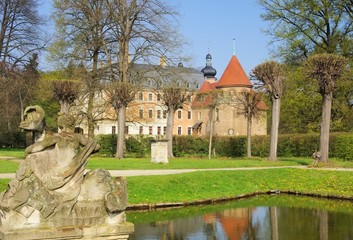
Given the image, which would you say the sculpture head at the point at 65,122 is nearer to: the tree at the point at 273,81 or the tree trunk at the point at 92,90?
the tree at the point at 273,81

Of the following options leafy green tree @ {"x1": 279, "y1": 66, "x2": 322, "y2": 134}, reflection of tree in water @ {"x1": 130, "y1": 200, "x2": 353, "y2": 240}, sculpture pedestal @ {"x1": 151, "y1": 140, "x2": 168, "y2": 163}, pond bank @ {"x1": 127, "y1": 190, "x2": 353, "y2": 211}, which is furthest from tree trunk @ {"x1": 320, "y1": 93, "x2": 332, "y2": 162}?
reflection of tree in water @ {"x1": 130, "y1": 200, "x2": 353, "y2": 240}

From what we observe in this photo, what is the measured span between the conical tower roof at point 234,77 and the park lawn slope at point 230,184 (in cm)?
4022

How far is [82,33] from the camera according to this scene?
28.3 metres

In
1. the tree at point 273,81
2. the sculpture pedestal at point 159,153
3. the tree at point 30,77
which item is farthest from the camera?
the tree at point 30,77

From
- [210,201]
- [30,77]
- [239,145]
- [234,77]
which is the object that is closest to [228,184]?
[210,201]

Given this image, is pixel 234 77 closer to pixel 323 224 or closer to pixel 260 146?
pixel 260 146

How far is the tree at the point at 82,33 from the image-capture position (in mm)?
27859

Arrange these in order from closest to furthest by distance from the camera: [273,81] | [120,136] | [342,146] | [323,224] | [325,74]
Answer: [323,224]
[325,74]
[273,81]
[120,136]
[342,146]

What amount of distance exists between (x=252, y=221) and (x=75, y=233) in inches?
279

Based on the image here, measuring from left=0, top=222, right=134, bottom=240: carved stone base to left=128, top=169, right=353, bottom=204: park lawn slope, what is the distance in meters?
8.21

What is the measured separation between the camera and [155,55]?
2748 cm

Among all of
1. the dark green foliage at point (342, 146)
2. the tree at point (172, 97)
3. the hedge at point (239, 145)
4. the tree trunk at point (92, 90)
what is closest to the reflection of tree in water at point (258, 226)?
the dark green foliage at point (342, 146)

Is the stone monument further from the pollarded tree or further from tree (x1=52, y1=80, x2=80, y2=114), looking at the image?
the pollarded tree

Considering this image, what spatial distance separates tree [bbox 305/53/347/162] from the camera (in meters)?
22.6
